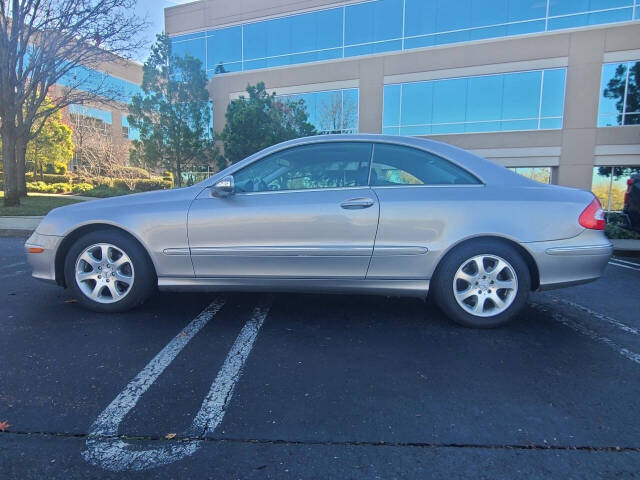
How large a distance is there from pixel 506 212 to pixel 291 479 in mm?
2572

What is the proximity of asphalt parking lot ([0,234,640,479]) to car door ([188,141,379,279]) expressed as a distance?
489 millimetres

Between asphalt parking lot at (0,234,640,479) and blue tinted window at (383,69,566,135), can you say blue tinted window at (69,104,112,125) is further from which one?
asphalt parking lot at (0,234,640,479)

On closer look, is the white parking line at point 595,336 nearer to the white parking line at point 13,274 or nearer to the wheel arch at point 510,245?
the wheel arch at point 510,245

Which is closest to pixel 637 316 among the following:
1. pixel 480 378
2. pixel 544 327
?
pixel 544 327

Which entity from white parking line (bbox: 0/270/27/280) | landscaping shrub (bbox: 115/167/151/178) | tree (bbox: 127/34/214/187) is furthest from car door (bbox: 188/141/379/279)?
landscaping shrub (bbox: 115/167/151/178)

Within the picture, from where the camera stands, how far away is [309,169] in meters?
3.51

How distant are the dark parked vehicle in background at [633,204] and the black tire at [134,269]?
778 cm

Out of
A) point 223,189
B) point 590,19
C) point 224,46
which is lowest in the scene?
point 223,189

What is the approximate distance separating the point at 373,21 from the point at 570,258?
1954 centimetres

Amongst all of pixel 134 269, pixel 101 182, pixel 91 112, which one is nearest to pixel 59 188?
pixel 101 182

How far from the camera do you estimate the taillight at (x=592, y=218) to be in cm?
316

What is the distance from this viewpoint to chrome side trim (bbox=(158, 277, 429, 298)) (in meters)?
3.27

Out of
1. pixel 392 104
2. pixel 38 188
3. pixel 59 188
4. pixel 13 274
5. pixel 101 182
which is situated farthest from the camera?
pixel 101 182

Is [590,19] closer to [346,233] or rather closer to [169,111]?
[169,111]
